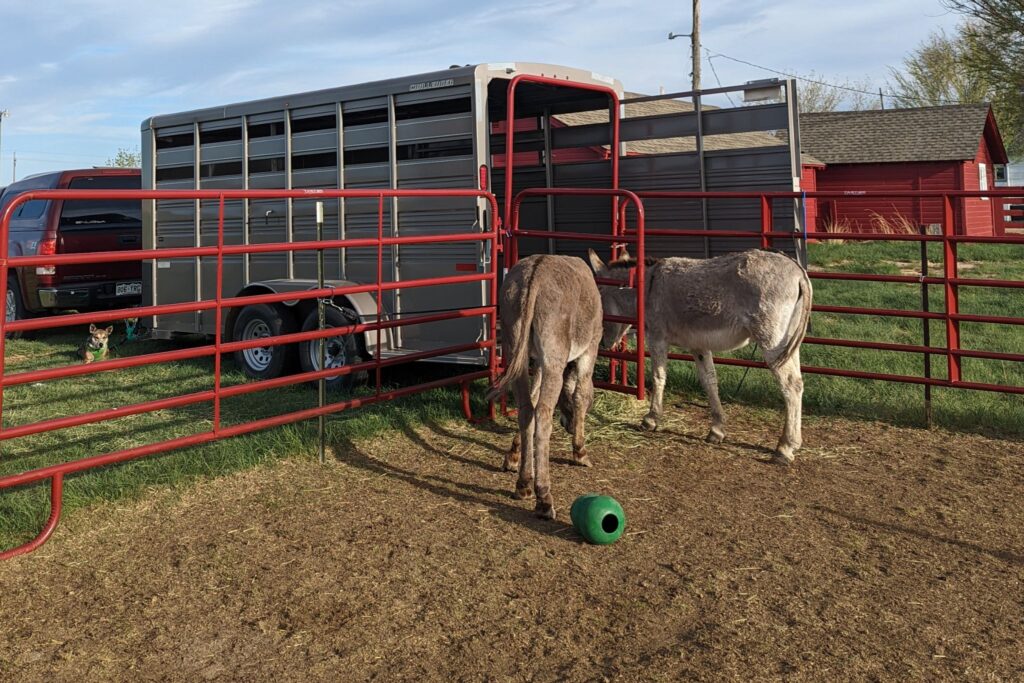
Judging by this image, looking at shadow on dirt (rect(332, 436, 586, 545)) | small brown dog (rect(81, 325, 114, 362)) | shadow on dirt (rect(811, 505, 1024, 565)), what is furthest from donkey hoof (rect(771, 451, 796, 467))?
small brown dog (rect(81, 325, 114, 362))

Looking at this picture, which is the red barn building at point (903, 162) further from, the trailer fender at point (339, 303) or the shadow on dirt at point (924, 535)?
the shadow on dirt at point (924, 535)

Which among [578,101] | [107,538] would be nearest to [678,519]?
[107,538]

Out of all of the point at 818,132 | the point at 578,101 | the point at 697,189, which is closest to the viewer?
the point at 697,189

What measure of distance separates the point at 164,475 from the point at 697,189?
501cm

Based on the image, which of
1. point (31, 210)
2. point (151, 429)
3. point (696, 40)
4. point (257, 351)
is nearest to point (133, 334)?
point (31, 210)

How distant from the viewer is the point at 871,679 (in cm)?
355

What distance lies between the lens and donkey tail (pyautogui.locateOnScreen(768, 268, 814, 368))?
639cm

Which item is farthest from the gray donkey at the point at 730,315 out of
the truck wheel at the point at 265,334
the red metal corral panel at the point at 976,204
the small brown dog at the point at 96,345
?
the red metal corral panel at the point at 976,204

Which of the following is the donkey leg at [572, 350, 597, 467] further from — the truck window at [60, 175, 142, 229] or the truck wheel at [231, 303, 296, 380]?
the truck window at [60, 175, 142, 229]

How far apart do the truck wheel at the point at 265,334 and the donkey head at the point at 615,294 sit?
3237mm

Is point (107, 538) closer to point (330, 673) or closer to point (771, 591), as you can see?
point (330, 673)

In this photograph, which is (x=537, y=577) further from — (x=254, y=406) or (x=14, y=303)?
(x=14, y=303)

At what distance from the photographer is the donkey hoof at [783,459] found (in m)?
6.41

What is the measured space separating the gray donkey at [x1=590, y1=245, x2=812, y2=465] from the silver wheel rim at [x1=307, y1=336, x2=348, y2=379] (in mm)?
3054
